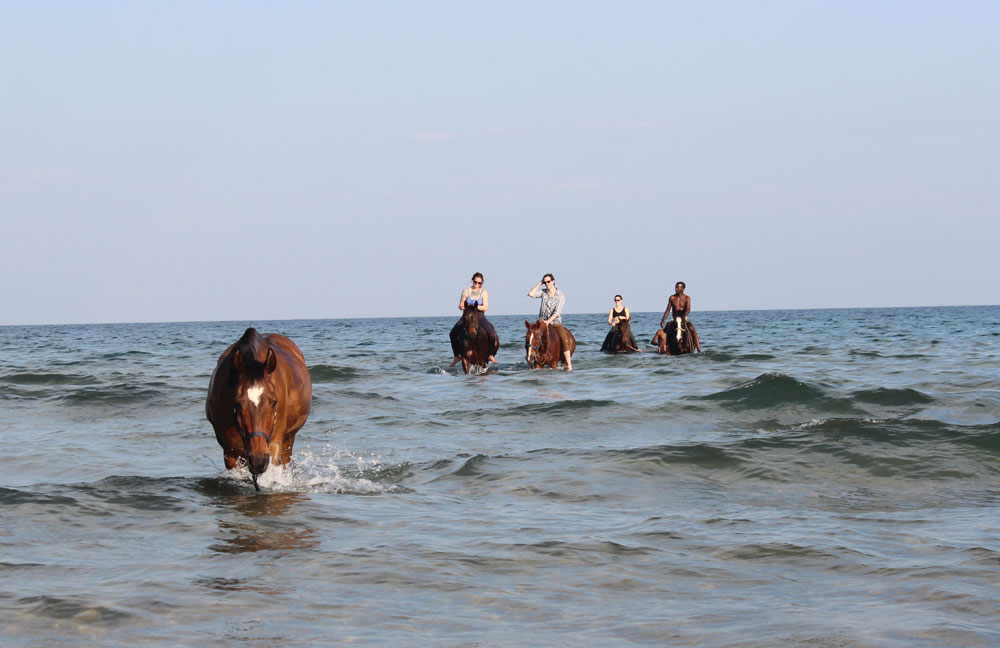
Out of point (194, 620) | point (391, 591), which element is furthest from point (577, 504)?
point (194, 620)

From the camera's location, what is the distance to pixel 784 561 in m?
6.43

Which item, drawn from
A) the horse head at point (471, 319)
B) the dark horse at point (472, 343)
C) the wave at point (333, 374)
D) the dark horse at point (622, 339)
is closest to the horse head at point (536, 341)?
the dark horse at point (472, 343)

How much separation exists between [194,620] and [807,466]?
22.7 feet

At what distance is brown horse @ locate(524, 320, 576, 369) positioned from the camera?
2303 centimetres

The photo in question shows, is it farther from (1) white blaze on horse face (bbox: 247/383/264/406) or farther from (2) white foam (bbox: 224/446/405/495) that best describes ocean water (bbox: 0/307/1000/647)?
(1) white blaze on horse face (bbox: 247/383/264/406)

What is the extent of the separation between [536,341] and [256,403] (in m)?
15.6

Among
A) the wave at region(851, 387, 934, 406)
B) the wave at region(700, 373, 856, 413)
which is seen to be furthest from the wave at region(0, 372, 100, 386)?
the wave at region(851, 387, 934, 406)

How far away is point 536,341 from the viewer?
75.8 feet

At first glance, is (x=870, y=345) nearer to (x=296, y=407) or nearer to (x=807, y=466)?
(x=807, y=466)

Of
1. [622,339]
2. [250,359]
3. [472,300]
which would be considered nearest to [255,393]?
[250,359]

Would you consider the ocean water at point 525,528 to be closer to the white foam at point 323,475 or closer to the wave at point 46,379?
the white foam at point 323,475

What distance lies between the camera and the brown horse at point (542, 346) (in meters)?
23.0

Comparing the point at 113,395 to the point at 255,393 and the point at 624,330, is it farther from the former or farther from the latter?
the point at 624,330

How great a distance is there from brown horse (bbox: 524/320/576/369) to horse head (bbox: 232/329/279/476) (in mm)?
14983
